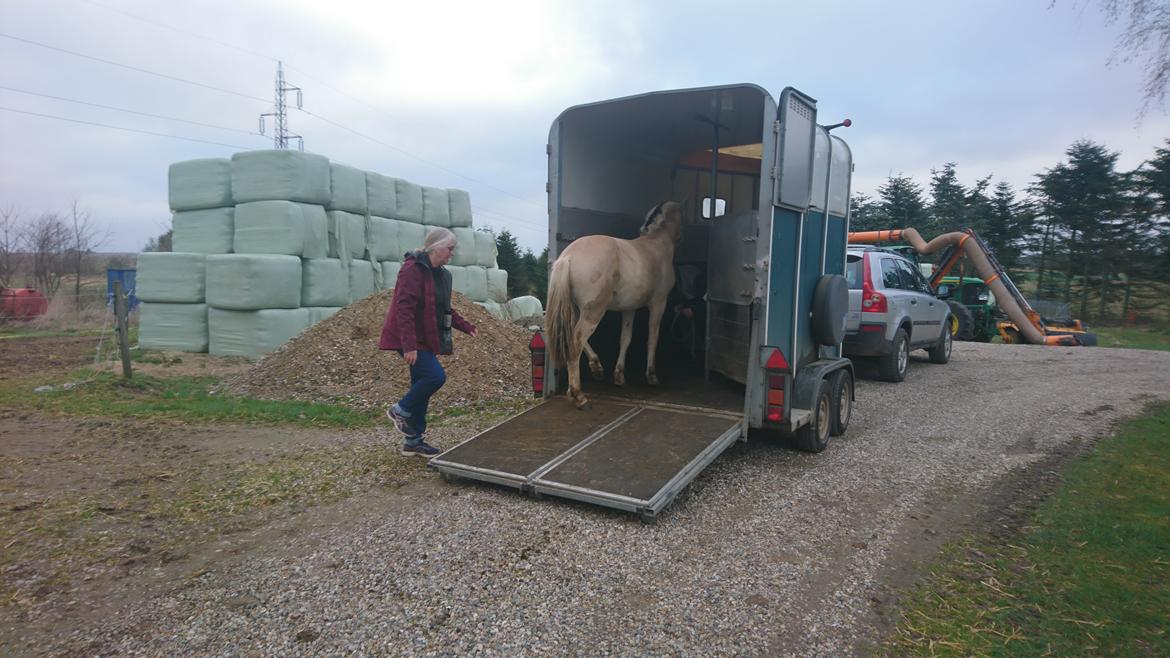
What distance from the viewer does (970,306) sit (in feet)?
59.7

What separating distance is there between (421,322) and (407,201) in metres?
10.4

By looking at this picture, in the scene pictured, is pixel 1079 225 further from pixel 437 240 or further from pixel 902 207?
pixel 437 240

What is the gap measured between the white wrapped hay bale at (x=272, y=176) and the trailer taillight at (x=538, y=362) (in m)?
7.93

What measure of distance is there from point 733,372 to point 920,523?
6.71 feet

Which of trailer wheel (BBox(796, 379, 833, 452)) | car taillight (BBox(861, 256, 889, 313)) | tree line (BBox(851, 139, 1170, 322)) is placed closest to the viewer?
trailer wheel (BBox(796, 379, 833, 452))

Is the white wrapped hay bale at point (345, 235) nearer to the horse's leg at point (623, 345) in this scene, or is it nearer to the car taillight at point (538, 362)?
the car taillight at point (538, 362)

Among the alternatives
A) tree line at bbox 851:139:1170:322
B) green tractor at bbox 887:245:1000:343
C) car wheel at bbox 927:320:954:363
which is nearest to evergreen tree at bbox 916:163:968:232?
tree line at bbox 851:139:1170:322

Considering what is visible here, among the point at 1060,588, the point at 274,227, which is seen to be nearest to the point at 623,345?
the point at 1060,588

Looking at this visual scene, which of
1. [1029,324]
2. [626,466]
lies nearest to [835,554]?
[626,466]

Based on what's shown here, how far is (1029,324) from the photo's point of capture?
16.1m

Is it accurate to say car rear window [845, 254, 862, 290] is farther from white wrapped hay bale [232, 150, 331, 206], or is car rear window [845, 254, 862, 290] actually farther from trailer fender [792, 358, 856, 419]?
white wrapped hay bale [232, 150, 331, 206]

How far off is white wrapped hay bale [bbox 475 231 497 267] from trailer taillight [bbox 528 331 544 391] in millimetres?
11409

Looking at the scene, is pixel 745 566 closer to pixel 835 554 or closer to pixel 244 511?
pixel 835 554

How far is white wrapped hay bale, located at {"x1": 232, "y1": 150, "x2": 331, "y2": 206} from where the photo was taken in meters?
Answer: 11.4
